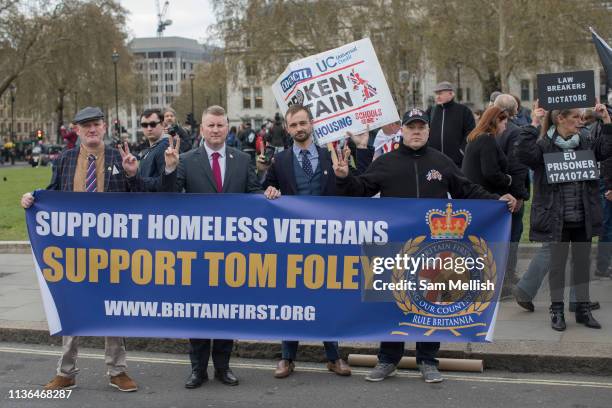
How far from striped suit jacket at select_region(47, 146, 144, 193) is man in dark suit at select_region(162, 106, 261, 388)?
32 cm

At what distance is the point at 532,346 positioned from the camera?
6.98 metres

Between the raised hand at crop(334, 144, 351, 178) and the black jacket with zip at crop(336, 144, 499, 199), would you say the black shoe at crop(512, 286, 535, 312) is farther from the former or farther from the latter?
the raised hand at crop(334, 144, 351, 178)

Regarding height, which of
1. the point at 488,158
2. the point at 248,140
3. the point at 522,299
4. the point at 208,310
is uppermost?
the point at 248,140

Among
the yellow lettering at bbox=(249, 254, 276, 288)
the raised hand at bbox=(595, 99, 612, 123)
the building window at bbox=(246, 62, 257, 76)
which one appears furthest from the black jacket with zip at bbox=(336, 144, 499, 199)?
the building window at bbox=(246, 62, 257, 76)

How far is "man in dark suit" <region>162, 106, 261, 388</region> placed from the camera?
21.2 ft

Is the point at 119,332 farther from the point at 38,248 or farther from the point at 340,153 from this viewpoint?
the point at 340,153

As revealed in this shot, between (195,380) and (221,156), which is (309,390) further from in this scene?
(221,156)

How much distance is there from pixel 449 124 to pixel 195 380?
4827 mm

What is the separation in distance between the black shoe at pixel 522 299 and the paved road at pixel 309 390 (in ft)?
4.22

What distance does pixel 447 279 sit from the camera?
6379mm

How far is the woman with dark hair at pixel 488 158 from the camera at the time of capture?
26.8 ft

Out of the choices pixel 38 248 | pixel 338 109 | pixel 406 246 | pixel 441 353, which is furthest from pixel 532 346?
pixel 38 248

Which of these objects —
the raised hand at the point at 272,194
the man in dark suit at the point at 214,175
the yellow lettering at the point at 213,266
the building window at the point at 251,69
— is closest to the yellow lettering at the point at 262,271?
the yellow lettering at the point at 213,266

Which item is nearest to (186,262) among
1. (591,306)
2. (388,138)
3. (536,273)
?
(536,273)
